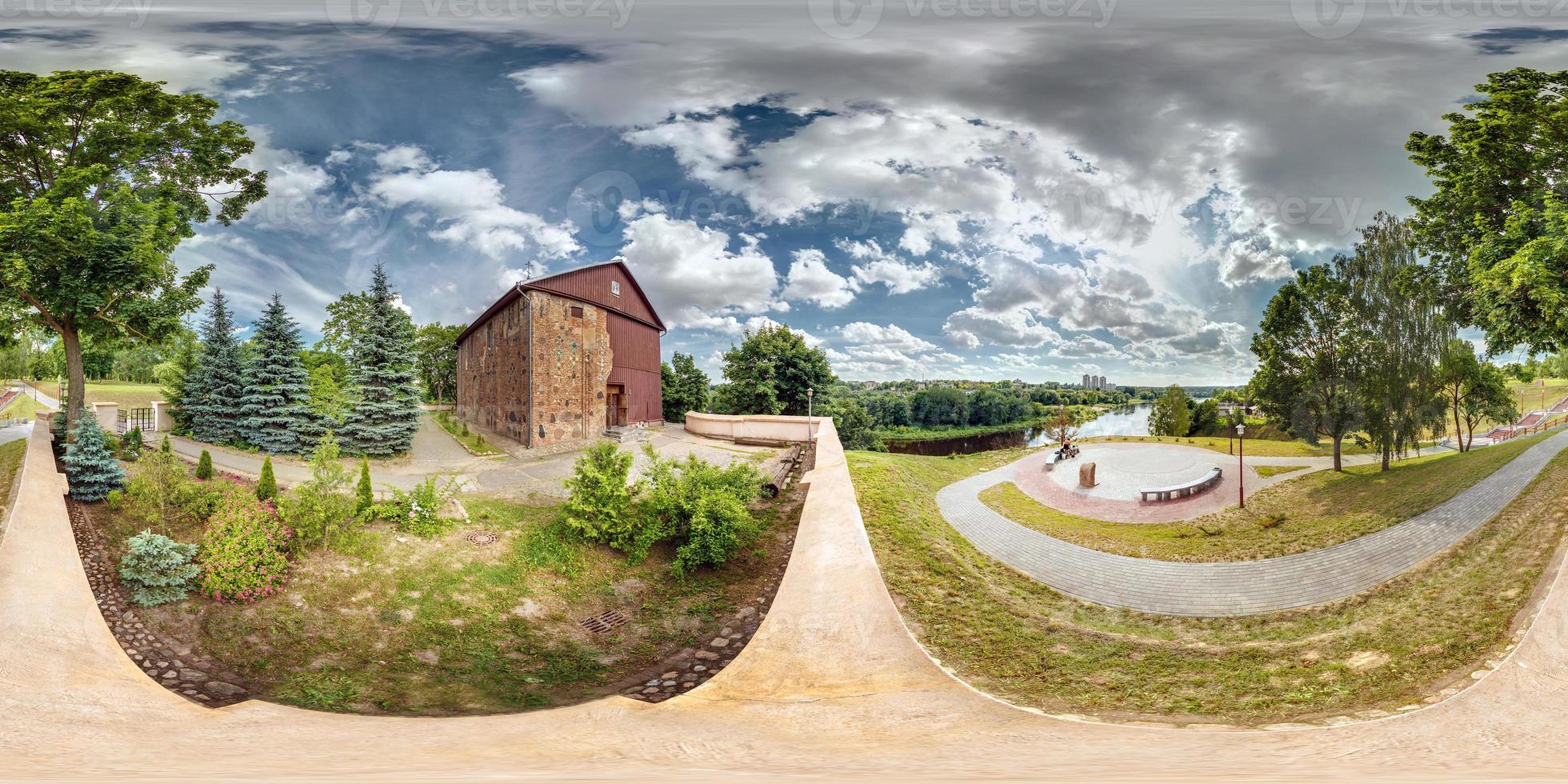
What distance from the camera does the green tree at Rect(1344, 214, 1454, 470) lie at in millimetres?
4070

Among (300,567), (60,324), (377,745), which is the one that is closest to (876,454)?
(377,745)

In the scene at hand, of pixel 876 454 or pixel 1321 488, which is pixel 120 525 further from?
pixel 1321 488

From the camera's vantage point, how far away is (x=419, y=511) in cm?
654

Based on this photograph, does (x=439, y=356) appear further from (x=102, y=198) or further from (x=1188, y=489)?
(x=1188, y=489)

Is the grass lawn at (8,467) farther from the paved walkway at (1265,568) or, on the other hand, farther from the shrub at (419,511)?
the paved walkway at (1265,568)

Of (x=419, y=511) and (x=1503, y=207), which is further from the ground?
(x=1503, y=207)

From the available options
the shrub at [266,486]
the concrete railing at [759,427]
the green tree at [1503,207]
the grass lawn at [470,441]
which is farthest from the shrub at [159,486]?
the green tree at [1503,207]

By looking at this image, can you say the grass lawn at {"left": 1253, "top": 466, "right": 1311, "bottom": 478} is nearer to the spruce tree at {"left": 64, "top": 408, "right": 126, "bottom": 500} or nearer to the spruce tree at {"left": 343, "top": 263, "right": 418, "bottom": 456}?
the spruce tree at {"left": 343, "top": 263, "right": 418, "bottom": 456}

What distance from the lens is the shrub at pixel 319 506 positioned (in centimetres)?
595

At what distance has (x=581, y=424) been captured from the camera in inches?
510

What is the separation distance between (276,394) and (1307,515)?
12562 mm

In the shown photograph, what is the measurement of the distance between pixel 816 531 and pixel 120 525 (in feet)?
29.7

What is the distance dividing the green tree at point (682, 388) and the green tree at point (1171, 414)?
16859mm

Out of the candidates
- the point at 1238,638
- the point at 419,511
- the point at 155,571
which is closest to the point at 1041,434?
the point at 1238,638
